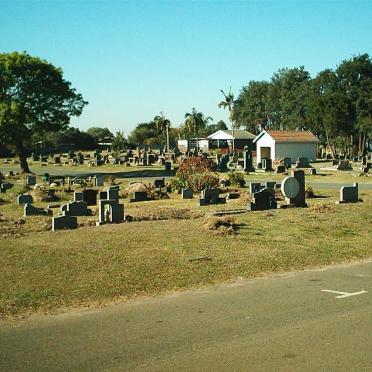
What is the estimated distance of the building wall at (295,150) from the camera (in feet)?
191

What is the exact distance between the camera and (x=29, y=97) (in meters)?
47.8

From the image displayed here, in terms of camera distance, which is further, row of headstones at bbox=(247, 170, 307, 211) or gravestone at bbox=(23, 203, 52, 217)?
gravestone at bbox=(23, 203, 52, 217)

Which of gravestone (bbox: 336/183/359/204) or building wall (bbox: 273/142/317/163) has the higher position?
building wall (bbox: 273/142/317/163)

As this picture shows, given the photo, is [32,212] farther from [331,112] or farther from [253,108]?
[253,108]

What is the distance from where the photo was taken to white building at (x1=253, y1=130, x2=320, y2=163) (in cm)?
5829

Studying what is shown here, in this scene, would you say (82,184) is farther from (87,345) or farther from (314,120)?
(314,120)

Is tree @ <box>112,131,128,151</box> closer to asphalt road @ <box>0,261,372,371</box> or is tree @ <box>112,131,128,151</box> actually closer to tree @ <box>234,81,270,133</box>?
tree @ <box>234,81,270,133</box>

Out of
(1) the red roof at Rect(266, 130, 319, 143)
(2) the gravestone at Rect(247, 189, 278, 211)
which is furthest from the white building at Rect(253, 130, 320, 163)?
(2) the gravestone at Rect(247, 189, 278, 211)

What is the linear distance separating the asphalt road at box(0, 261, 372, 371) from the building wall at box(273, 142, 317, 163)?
4968cm

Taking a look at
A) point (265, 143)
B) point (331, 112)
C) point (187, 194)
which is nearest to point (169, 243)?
point (187, 194)

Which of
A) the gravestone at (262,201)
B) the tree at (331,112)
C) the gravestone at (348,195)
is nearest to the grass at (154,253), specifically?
the gravestone at (262,201)

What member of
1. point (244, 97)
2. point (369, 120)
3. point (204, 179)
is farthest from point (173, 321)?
point (244, 97)

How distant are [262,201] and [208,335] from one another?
480 inches

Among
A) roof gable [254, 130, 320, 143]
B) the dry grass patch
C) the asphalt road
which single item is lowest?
the asphalt road
